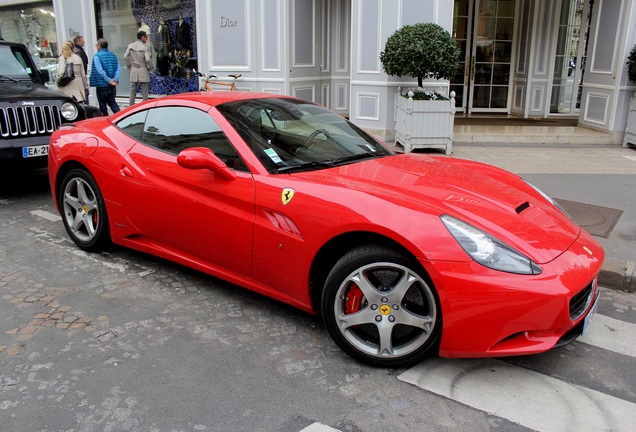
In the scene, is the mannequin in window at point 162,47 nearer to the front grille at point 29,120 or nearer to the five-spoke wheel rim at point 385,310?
the front grille at point 29,120

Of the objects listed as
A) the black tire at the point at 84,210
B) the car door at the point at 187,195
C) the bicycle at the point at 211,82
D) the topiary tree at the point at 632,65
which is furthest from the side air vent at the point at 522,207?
the bicycle at the point at 211,82

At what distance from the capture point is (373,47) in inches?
412

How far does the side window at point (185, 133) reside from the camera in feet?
12.5

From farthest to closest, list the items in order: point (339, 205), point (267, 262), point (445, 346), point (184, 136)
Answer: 1. point (184, 136)
2. point (267, 262)
3. point (339, 205)
4. point (445, 346)

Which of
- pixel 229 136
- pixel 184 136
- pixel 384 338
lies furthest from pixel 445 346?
pixel 184 136

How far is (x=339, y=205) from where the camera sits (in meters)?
3.17

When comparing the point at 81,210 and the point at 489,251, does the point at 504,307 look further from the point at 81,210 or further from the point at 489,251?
the point at 81,210

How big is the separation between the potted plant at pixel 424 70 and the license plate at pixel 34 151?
5.64 m

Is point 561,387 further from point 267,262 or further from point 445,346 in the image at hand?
point 267,262

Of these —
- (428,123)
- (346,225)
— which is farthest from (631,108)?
(346,225)

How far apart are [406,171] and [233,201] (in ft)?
3.91

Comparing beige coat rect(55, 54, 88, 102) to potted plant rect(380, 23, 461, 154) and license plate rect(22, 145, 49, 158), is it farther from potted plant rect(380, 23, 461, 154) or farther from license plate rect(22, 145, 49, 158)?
potted plant rect(380, 23, 461, 154)

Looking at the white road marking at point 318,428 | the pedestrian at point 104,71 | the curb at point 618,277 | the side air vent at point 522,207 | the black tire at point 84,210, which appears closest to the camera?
the white road marking at point 318,428

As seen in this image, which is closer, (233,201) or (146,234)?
(233,201)
